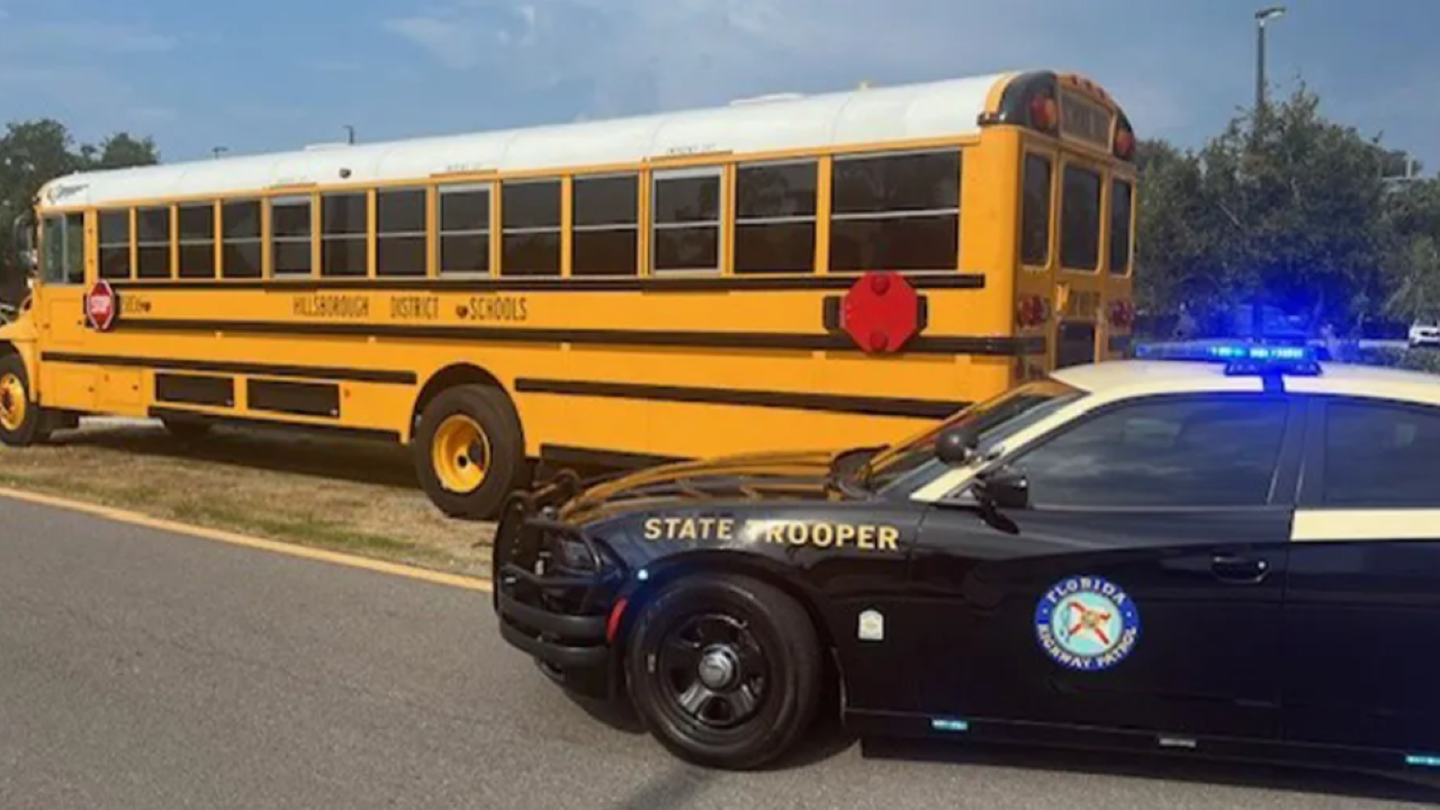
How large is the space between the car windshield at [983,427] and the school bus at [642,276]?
2033mm

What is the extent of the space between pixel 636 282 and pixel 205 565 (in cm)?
303

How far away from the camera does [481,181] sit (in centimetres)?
884

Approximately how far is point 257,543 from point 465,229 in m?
2.57

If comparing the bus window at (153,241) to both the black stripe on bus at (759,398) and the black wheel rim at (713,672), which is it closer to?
the black stripe on bus at (759,398)

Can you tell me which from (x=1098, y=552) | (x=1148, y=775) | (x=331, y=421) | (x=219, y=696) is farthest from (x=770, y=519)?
(x=331, y=421)

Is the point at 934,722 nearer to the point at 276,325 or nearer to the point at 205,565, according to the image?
the point at 205,565

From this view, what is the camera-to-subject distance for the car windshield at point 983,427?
4.41 m

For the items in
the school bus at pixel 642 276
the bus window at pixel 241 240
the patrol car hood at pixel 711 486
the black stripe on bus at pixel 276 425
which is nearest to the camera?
the patrol car hood at pixel 711 486

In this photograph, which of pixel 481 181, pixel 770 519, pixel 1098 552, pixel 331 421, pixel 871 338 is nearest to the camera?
pixel 1098 552

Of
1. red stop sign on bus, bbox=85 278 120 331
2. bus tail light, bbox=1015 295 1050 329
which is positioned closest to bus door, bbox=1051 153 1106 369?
bus tail light, bbox=1015 295 1050 329

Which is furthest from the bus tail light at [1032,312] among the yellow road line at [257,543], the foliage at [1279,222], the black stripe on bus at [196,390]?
the foliage at [1279,222]

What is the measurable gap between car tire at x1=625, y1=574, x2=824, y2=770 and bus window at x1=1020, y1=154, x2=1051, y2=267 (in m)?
3.44

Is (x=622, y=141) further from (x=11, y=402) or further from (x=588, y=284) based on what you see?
(x=11, y=402)

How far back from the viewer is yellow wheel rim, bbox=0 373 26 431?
12438 mm
